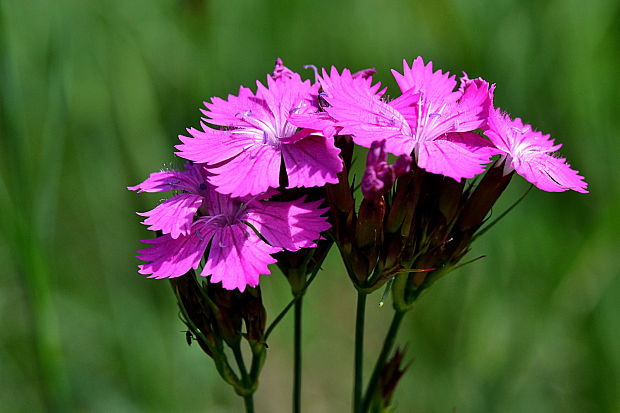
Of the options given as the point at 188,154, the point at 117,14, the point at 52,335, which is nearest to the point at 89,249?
the point at 117,14

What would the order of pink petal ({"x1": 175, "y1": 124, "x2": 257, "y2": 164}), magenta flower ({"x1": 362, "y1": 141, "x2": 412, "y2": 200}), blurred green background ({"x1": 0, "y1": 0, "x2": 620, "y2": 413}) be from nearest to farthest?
magenta flower ({"x1": 362, "y1": 141, "x2": 412, "y2": 200}) < pink petal ({"x1": 175, "y1": 124, "x2": 257, "y2": 164}) < blurred green background ({"x1": 0, "y1": 0, "x2": 620, "y2": 413})

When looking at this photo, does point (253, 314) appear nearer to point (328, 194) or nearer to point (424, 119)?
point (328, 194)

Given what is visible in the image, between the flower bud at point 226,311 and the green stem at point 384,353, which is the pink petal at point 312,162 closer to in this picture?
the flower bud at point 226,311

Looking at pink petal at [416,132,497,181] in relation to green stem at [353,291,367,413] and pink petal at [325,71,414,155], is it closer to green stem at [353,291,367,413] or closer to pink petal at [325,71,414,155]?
pink petal at [325,71,414,155]

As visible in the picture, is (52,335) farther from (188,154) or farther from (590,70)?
(590,70)

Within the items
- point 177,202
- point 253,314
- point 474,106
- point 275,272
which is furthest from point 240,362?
point 275,272

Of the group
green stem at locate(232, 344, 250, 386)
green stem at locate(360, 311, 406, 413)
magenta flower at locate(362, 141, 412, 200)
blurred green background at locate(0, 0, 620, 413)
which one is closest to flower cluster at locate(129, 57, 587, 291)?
magenta flower at locate(362, 141, 412, 200)

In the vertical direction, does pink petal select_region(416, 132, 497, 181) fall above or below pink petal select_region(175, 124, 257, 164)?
below
